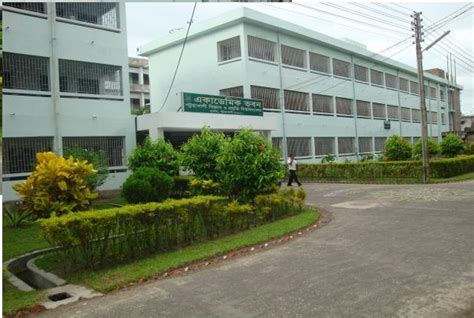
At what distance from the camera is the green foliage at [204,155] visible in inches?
484

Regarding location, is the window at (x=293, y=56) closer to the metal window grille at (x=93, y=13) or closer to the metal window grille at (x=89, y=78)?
the metal window grille at (x=93, y=13)

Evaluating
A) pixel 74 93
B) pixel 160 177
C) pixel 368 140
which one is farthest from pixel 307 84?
pixel 160 177

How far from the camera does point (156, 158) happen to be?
15070mm

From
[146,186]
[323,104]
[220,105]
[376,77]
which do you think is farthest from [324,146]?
[146,186]

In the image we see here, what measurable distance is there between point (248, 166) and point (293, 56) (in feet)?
63.3

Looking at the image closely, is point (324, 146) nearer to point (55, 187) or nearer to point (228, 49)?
point (228, 49)

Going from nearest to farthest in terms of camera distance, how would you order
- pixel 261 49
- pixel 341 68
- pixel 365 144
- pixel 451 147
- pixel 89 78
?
pixel 89 78, pixel 261 49, pixel 451 147, pixel 341 68, pixel 365 144

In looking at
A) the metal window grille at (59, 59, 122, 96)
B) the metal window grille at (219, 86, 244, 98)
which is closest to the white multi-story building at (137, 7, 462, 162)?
the metal window grille at (219, 86, 244, 98)

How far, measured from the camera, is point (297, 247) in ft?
23.2

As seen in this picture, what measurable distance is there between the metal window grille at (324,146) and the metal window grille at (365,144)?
4.80 metres

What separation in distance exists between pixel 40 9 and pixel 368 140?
27.6 metres

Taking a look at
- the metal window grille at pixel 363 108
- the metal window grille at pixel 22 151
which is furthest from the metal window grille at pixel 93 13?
the metal window grille at pixel 363 108

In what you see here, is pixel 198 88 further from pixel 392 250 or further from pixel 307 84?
pixel 392 250

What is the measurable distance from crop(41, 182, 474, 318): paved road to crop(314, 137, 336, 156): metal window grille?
21352 mm
